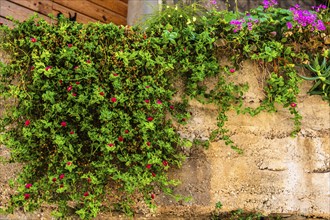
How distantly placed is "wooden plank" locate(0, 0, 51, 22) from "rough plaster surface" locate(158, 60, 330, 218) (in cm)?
192

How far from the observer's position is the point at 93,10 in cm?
487

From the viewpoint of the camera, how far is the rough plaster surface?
3346 mm

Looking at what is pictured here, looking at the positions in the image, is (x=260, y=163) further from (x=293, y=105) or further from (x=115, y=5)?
(x=115, y=5)

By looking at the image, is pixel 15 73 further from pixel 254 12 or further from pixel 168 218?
pixel 254 12

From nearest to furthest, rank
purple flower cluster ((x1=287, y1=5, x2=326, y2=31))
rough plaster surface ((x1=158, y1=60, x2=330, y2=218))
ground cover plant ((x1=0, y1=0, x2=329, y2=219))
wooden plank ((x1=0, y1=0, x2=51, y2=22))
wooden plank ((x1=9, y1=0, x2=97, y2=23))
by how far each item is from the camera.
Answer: ground cover plant ((x1=0, y1=0, x2=329, y2=219))
rough plaster surface ((x1=158, y1=60, x2=330, y2=218))
purple flower cluster ((x1=287, y1=5, x2=326, y2=31))
wooden plank ((x1=0, y1=0, x2=51, y2=22))
wooden plank ((x1=9, y1=0, x2=97, y2=23))

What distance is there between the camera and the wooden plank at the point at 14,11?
423 centimetres

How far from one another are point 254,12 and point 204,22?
0.46 m

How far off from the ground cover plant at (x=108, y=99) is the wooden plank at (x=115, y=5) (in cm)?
166

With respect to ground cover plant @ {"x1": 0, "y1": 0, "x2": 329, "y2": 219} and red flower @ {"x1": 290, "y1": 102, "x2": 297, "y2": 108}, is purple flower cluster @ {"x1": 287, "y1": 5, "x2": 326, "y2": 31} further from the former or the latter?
red flower @ {"x1": 290, "y1": 102, "x2": 297, "y2": 108}

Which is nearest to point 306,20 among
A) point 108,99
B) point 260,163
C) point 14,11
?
point 260,163

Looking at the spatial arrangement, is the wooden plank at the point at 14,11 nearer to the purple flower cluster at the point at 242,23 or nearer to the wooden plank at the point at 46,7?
the wooden plank at the point at 46,7

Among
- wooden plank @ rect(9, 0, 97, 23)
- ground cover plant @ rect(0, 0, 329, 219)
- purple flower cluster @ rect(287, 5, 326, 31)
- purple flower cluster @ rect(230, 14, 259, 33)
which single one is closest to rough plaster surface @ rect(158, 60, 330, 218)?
ground cover plant @ rect(0, 0, 329, 219)

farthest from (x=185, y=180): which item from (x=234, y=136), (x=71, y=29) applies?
(x=71, y=29)

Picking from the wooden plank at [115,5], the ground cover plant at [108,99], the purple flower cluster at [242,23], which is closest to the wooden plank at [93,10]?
the wooden plank at [115,5]
